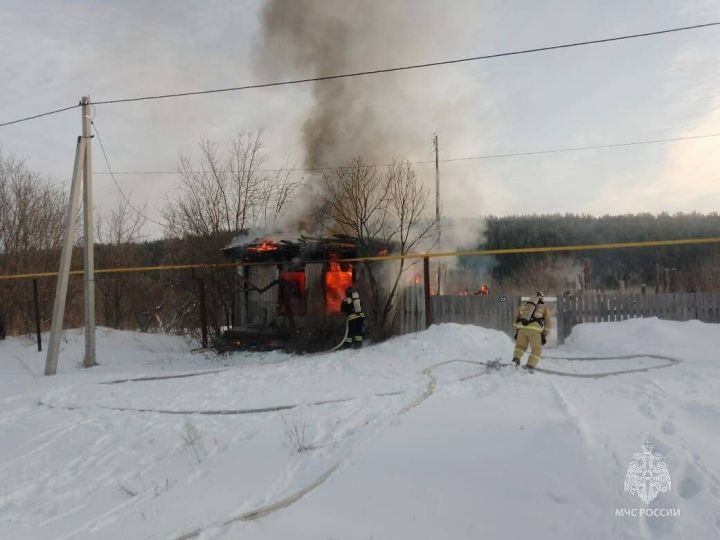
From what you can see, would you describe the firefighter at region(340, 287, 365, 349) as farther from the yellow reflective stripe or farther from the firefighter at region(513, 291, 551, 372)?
the yellow reflective stripe

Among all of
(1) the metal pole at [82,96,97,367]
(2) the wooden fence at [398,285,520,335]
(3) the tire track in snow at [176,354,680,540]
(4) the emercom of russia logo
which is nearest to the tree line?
(2) the wooden fence at [398,285,520,335]

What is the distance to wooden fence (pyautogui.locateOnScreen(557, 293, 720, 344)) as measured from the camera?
38.7 ft

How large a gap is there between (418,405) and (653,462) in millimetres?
2777

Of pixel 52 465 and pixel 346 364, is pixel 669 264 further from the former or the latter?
pixel 52 465

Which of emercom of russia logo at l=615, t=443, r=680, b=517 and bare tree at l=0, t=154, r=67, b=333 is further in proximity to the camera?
bare tree at l=0, t=154, r=67, b=333

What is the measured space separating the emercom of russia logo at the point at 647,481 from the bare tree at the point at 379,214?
970 cm

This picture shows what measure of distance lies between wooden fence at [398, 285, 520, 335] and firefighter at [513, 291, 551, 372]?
479cm

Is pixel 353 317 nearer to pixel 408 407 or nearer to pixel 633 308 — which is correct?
pixel 408 407

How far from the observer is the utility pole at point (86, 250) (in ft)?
37.1

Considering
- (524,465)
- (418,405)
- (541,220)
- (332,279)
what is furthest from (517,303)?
(541,220)

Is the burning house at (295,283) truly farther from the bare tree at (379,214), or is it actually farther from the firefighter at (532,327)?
the firefighter at (532,327)

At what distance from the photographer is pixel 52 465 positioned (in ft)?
19.3

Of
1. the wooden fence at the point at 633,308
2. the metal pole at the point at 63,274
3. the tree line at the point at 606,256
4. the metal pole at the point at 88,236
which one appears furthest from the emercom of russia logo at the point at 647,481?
the tree line at the point at 606,256

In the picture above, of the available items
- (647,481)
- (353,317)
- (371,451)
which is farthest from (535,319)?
(647,481)
